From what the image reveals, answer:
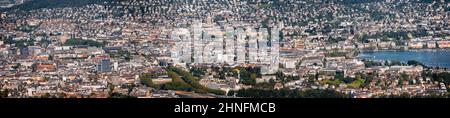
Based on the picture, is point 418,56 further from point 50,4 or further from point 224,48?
point 50,4

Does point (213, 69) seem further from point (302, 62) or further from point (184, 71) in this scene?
point (302, 62)

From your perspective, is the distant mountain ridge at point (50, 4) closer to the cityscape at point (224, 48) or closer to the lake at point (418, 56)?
the cityscape at point (224, 48)

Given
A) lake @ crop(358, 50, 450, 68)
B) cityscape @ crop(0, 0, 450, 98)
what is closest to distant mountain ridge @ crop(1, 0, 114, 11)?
cityscape @ crop(0, 0, 450, 98)

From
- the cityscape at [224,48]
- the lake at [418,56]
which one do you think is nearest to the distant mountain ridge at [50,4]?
the cityscape at [224,48]

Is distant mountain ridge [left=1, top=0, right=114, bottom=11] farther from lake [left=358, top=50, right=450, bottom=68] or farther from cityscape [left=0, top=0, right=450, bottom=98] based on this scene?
lake [left=358, top=50, right=450, bottom=68]

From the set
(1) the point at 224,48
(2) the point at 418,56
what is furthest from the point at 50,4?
(2) the point at 418,56
